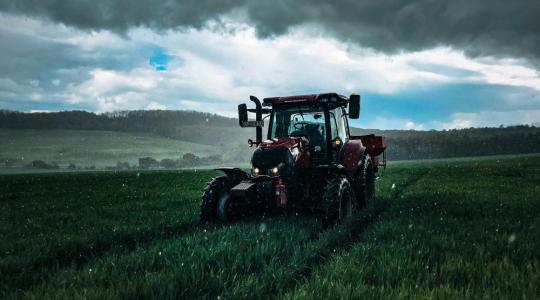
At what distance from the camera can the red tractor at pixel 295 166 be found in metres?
8.00

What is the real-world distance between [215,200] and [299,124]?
274 centimetres

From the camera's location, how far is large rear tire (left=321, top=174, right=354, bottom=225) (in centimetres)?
781

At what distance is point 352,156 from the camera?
1005cm

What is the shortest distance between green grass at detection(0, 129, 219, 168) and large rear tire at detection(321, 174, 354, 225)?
102 meters

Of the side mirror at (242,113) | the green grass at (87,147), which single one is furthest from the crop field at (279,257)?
the green grass at (87,147)

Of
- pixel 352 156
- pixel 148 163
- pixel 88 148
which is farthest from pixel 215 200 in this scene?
pixel 88 148

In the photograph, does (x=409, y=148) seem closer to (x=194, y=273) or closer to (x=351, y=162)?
(x=351, y=162)

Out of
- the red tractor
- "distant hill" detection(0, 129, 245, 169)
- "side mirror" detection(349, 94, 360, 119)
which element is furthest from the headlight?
"distant hill" detection(0, 129, 245, 169)

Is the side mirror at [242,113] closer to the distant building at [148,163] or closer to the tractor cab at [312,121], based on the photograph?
the tractor cab at [312,121]

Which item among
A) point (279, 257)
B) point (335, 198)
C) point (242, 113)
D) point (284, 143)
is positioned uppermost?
point (242, 113)

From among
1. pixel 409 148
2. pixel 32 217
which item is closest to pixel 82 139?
pixel 409 148

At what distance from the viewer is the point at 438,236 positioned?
20.8 ft

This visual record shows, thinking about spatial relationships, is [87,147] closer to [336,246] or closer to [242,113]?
[242,113]

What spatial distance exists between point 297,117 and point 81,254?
18.3ft
